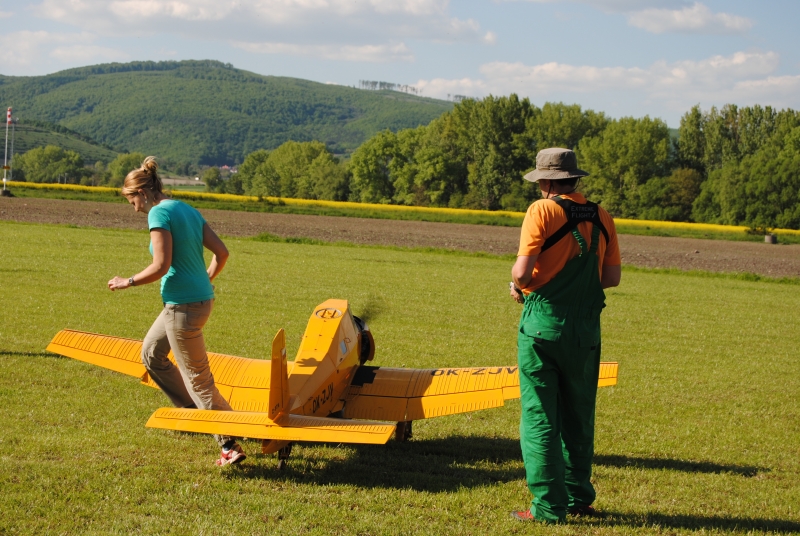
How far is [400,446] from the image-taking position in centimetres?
597

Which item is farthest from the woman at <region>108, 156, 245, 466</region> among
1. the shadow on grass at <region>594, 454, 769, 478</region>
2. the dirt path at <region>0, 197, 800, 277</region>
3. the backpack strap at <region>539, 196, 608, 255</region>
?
the dirt path at <region>0, 197, 800, 277</region>

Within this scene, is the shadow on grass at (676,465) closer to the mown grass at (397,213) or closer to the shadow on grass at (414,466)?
the shadow on grass at (414,466)

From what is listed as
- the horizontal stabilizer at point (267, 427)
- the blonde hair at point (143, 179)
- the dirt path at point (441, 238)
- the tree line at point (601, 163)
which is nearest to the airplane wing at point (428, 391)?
the horizontal stabilizer at point (267, 427)

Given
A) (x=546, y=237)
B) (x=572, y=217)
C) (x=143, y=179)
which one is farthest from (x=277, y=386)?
(x=572, y=217)

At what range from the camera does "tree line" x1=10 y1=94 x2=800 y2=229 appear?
2499 inches

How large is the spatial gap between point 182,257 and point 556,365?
8.21 ft

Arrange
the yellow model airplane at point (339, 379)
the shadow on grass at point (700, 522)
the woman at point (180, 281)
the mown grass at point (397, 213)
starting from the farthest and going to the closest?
the mown grass at point (397, 213) < the yellow model airplane at point (339, 379) < the woman at point (180, 281) < the shadow on grass at point (700, 522)

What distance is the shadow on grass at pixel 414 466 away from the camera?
5035 millimetres

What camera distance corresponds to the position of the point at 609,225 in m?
4.39

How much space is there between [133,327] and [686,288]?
51.9 feet

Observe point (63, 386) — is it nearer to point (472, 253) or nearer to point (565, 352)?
point (565, 352)

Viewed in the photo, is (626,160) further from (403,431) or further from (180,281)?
(180,281)

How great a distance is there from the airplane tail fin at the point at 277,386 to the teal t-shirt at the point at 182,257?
76cm

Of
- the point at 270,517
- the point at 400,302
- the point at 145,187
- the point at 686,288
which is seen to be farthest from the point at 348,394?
the point at 686,288
